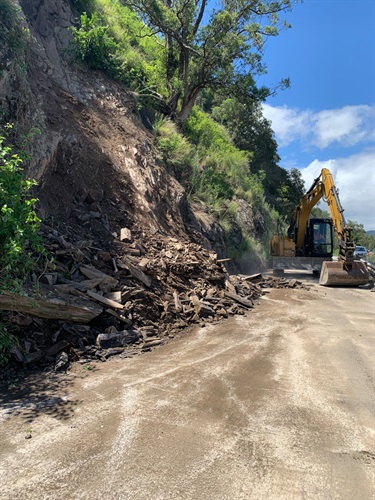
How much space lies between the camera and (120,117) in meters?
15.3

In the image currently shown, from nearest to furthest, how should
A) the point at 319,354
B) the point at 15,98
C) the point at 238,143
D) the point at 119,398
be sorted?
the point at 119,398
the point at 319,354
the point at 15,98
the point at 238,143

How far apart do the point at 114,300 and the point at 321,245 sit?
14658 mm

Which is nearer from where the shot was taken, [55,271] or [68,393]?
[68,393]

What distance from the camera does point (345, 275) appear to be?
1457 cm

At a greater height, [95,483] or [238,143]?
[238,143]

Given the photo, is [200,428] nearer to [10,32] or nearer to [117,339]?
[117,339]

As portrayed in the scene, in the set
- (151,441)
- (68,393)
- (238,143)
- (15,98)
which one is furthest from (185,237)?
(238,143)

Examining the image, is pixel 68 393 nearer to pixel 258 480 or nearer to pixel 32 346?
pixel 32 346

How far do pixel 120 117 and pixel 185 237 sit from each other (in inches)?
234

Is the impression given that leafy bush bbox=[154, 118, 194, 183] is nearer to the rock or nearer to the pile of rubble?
the pile of rubble

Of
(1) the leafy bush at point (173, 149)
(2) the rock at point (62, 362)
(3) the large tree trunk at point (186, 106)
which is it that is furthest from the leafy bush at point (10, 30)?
(3) the large tree trunk at point (186, 106)

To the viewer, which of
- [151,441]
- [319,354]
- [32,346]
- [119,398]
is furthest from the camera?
[319,354]

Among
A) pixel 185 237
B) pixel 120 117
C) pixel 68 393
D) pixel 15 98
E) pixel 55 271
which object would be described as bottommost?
pixel 68 393

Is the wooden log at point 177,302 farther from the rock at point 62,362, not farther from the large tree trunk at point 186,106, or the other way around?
the large tree trunk at point 186,106
